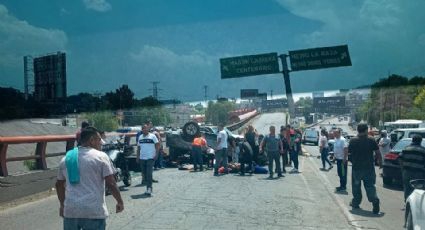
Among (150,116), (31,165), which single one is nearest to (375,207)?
(31,165)

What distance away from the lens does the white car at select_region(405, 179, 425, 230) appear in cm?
606

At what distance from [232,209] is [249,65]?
24.4 meters

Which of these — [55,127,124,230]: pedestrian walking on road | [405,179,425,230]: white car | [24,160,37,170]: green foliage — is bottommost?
[24,160,37,170]: green foliage

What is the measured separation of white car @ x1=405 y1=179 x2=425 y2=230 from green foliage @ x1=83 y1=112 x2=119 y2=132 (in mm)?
17902

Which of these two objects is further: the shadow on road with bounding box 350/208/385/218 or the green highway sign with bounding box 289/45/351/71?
the green highway sign with bounding box 289/45/351/71

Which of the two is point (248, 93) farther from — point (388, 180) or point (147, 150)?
point (147, 150)

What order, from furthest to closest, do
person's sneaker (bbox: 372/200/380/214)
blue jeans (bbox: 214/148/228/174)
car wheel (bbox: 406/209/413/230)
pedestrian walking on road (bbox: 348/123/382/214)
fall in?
blue jeans (bbox: 214/148/228/174) → pedestrian walking on road (bbox: 348/123/382/214) → person's sneaker (bbox: 372/200/380/214) → car wheel (bbox: 406/209/413/230)

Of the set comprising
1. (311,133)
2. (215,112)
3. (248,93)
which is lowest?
(311,133)

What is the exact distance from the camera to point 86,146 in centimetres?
548

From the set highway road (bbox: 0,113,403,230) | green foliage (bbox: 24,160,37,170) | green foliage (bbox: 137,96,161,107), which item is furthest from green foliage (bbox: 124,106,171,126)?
highway road (bbox: 0,113,403,230)

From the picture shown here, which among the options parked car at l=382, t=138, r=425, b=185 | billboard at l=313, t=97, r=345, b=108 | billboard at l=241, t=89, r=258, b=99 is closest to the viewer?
parked car at l=382, t=138, r=425, b=185

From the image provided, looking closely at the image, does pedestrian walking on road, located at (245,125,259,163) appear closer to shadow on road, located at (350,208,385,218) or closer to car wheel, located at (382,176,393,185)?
car wheel, located at (382,176,393,185)

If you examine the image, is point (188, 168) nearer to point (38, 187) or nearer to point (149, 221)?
point (38, 187)

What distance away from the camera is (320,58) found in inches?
1329
